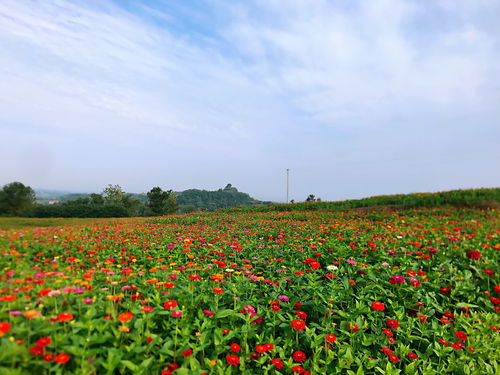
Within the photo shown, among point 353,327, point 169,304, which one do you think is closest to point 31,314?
point 169,304

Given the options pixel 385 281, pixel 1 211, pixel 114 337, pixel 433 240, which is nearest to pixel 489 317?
pixel 385 281

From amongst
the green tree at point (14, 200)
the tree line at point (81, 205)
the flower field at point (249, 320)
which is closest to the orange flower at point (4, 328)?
the flower field at point (249, 320)

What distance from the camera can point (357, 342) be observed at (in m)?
2.54

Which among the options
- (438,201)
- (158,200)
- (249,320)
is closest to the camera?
(249,320)

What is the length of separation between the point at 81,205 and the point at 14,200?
15.8 m

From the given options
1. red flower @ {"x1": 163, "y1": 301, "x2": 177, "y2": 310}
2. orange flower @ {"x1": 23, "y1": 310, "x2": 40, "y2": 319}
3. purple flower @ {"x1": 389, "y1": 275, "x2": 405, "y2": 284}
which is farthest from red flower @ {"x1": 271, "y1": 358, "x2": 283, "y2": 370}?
purple flower @ {"x1": 389, "y1": 275, "x2": 405, "y2": 284}

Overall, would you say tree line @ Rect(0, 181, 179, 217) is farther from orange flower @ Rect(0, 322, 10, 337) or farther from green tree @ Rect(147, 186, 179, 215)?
orange flower @ Rect(0, 322, 10, 337)

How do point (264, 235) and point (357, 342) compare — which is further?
point (264, 235)

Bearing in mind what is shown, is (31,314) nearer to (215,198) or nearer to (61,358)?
(61,358)

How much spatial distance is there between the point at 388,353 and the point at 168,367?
1.89 metres

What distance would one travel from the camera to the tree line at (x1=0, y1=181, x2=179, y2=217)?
86.4 ft

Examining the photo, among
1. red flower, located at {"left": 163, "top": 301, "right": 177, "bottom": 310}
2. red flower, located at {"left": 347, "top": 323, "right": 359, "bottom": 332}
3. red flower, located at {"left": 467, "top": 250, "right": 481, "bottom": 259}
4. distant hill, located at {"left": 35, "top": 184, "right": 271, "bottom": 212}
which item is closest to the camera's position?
Answer: red flower, located at {"left": 163, "top": 301, "right": 177, "bottom": 310}

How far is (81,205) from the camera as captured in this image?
2675 cm

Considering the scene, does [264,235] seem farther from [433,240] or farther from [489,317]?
[489,317]
